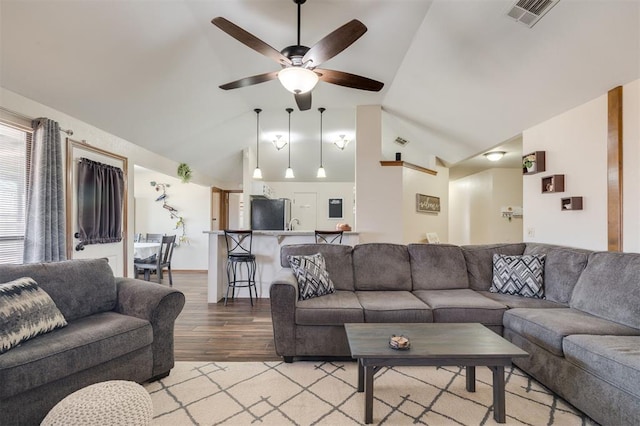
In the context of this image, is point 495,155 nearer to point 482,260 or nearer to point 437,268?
point 482,260

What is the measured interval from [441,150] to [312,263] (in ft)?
12.3

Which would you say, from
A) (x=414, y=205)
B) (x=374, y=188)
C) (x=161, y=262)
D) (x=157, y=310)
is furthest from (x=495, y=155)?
(x=161, y=262)

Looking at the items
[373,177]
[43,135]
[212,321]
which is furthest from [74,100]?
[373,177]

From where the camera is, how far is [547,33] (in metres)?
2.38

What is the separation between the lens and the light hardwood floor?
269 centimetres

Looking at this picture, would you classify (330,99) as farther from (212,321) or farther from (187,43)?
(212,321)

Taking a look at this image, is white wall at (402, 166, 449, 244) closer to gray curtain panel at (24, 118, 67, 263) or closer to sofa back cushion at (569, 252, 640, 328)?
sofa back cushion at (569, 252, 640, 328)

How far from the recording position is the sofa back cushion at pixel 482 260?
3213mm

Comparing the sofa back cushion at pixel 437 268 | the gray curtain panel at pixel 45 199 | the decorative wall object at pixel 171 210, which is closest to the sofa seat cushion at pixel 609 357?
the sofa back cushion at pixel 437 268

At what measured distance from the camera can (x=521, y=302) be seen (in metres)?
2.70

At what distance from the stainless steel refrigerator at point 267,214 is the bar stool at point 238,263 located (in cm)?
211

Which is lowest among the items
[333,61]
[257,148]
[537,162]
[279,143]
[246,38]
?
[537,162]

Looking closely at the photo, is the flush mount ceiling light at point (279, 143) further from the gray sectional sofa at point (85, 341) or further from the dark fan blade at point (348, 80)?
the gray sectional sofa at point (85, 341)

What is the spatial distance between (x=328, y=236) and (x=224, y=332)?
205cm
